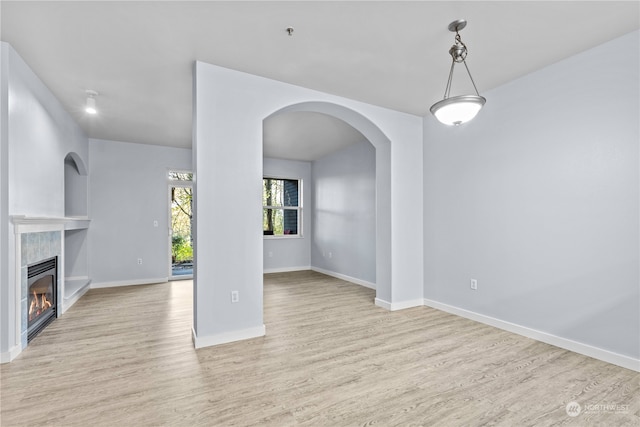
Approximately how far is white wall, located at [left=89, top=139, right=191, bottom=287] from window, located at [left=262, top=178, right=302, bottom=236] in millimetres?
1960

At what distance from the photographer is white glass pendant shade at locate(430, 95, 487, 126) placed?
2154 mm

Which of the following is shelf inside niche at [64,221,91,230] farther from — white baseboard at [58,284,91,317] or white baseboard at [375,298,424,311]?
white baseboard at [375,298,424,311]

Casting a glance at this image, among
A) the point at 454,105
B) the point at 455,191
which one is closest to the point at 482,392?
the point at 454,105

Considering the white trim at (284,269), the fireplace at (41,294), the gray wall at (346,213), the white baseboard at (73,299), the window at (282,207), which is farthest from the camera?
the window at (282,207)

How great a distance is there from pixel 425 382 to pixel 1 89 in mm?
4053

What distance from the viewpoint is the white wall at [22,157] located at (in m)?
2.54

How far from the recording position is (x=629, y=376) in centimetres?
229

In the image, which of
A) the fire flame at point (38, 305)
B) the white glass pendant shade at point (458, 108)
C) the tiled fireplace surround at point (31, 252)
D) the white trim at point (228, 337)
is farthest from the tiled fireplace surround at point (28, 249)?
the white glass pendant shade at point (458, 108)

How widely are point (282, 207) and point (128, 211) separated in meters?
3.07

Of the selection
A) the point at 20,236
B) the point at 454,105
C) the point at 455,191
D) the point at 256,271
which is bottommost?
the point at 256,271

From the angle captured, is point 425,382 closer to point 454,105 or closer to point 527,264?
point 527,264

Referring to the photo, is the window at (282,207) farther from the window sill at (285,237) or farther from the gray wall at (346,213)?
the gray wall at (346,213)

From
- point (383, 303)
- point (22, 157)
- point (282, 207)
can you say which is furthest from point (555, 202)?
point (282, 207)

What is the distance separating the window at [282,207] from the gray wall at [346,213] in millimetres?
434
